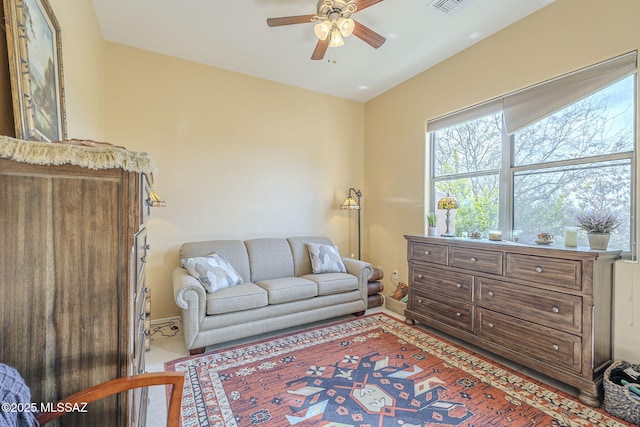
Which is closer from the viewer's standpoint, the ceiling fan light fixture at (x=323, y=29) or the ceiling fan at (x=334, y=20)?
the ceiling fan at (x=334, y=20)

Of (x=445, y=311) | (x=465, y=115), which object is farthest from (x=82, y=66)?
(x=445, y=311)

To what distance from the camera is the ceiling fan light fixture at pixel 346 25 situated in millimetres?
2125

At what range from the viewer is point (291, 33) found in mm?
2852

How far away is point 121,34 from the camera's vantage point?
9.61 ft

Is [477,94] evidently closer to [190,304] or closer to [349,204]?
[349,204]

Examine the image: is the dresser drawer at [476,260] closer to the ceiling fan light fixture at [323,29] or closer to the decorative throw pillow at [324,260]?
the decorative throw pillow at [324,260]

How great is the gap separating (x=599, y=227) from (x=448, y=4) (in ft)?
6.95

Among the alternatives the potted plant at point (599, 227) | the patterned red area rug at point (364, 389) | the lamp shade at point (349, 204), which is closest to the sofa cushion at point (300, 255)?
the lamp shade at point (349, 204)

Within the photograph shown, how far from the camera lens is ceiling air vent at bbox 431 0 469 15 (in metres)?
2.38

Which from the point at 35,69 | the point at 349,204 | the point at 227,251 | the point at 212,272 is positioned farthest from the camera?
the point at 349,204

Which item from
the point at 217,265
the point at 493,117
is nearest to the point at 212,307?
the point at 217,265

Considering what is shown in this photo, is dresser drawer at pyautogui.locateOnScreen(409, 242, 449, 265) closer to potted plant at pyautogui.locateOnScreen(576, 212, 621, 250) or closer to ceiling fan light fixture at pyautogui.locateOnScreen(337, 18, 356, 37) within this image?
potted plant at pyautogui.locateOnScreen(576, 212, 621, 250)

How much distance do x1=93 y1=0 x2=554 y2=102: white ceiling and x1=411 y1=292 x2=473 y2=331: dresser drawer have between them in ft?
8.75

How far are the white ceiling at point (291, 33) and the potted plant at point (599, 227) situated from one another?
6.10 ft
